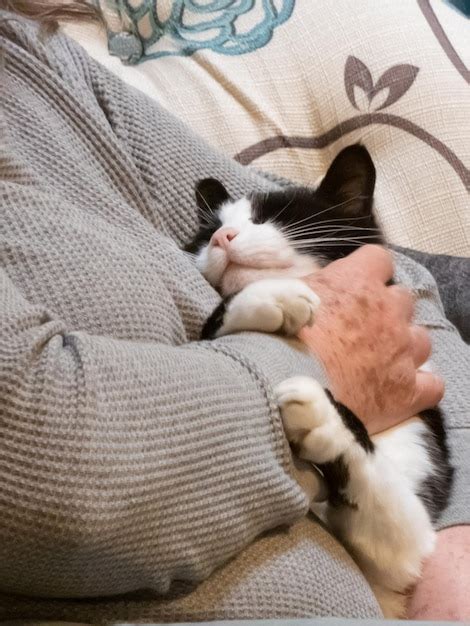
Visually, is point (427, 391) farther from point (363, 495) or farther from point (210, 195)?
point (210, 195)

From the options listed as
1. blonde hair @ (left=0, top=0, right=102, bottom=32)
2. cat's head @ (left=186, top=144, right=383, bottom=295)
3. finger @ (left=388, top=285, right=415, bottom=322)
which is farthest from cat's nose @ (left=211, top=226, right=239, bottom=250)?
blonde hair @ (left=0, top=0, right=102, bottom=32)

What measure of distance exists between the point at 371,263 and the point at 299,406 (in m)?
0.45

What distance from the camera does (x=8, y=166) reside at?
80 cm

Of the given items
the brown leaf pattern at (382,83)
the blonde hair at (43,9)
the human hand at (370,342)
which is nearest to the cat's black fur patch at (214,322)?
the human hand at (370,342)

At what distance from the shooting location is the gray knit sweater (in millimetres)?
560

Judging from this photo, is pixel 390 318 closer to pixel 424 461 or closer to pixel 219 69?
pixel 424 461

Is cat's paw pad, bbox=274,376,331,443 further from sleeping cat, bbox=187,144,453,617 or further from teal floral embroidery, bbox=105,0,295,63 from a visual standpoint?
teal floral embroidery, bbox=105,0,295,63

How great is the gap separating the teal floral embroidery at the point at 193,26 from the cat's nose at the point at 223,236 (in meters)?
0.70

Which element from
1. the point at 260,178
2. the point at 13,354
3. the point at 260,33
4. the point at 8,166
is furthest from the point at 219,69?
the point at 13,354

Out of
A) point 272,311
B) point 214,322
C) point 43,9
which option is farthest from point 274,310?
point 43,9

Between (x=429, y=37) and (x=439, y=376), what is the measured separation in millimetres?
928

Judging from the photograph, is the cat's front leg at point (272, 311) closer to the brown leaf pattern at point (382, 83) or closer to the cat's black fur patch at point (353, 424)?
the cat's black fur patch at point (353, 424)

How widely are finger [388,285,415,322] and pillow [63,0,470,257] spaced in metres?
→ 0.43

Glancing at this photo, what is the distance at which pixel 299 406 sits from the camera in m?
0.74
